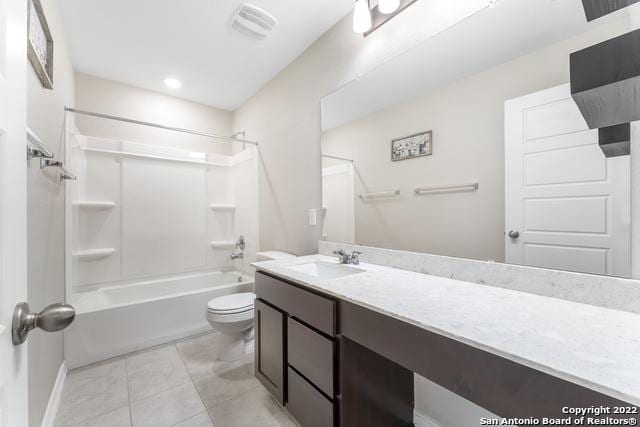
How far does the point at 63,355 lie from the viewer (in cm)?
186

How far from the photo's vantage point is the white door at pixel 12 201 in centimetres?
46

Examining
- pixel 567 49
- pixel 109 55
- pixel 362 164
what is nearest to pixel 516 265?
pixel 567 49

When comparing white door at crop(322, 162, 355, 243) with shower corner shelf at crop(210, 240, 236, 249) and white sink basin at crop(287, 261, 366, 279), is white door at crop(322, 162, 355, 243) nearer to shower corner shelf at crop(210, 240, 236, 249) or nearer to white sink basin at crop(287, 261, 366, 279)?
white sink basin at crop(287, 261, 366, 279)

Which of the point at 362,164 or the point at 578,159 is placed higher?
the point at 362,164

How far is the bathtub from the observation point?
1936 mm

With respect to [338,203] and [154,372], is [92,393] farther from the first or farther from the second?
[338,203]

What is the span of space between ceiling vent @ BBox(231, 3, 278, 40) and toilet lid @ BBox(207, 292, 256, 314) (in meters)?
2.07

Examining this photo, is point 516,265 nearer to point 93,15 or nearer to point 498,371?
point 498,371

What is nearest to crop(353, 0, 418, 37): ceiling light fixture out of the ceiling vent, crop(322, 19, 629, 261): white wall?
crop(322, 19, 629, 261): white wall

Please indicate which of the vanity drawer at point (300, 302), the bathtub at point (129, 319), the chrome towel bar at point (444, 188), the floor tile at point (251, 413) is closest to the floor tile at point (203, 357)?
the bathtub at point (129, 319)

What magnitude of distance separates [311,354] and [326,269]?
59 centimetres

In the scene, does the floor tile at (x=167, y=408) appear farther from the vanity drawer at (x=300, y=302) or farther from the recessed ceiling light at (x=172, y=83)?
the recessed ceiling light at (x=172, y=83)

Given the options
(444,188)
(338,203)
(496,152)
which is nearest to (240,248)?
(338,203)

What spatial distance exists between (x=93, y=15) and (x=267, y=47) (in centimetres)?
122
